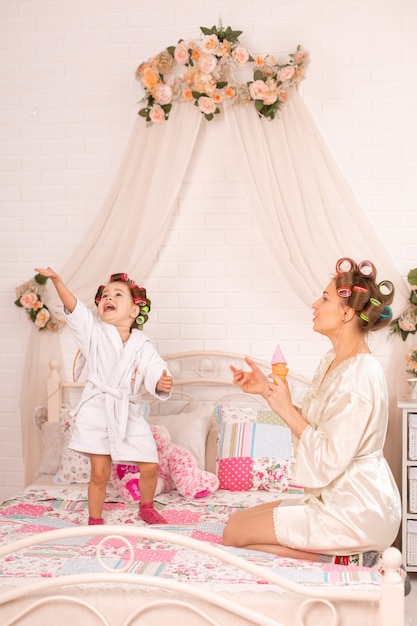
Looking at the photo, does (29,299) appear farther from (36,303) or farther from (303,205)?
(303,205)

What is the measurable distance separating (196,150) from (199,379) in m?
1.31

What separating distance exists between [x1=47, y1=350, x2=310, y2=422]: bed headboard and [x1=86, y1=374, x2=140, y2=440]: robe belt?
0.92m

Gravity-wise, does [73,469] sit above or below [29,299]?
below

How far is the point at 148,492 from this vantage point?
3.66 m

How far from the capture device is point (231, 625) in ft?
8.06

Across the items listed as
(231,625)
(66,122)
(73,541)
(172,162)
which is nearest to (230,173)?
(172,162)

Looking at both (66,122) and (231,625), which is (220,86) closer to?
(66,122)

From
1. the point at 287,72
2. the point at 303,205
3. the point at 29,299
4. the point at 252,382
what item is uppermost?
the point at 287,72

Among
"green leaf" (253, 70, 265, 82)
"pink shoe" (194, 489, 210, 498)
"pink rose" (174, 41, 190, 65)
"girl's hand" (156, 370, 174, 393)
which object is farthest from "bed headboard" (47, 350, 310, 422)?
"pink rose" (174, 41, 190, 65)

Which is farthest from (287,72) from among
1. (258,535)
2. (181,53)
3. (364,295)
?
(258,535)

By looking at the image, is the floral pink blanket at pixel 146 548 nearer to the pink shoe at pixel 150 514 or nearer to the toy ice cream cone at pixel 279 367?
the pink shoe at pixel 150 514

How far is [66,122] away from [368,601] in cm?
335

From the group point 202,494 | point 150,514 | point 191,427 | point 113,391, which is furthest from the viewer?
point 191,427

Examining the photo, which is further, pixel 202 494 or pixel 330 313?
pixel 202 494
